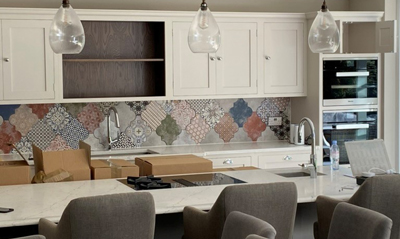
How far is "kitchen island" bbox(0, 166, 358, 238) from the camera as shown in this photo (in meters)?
3.27

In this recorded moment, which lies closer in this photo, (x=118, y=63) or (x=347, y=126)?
(x=118, y=63)

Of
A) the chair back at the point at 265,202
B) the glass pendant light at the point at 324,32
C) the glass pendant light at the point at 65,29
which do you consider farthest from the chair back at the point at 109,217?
the glass pendant light at the point at 324,32

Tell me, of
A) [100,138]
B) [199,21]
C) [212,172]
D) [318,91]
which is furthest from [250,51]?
[199,21]

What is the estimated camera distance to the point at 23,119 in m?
6.21

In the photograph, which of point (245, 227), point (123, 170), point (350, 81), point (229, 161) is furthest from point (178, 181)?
point (350, 81)

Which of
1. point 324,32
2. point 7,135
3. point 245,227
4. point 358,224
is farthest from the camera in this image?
point 7,135

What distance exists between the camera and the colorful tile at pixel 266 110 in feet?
23.0

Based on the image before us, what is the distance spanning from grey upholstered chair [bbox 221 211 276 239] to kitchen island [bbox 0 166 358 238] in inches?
21.9

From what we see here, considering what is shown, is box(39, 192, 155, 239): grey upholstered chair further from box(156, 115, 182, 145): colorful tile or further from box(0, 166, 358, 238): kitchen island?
box(156, 115, 182, 145): colorful tile

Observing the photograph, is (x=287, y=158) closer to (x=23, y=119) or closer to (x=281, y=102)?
(x=281, y=102)

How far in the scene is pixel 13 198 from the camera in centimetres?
362

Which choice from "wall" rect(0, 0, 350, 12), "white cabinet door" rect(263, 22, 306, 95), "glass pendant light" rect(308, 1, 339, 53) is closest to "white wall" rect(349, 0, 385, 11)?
"wall" rect(0, 0, 350, 12)

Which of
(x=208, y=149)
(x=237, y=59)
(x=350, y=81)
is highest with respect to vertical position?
(x=237, y=59)

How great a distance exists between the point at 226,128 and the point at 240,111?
0.79ft
